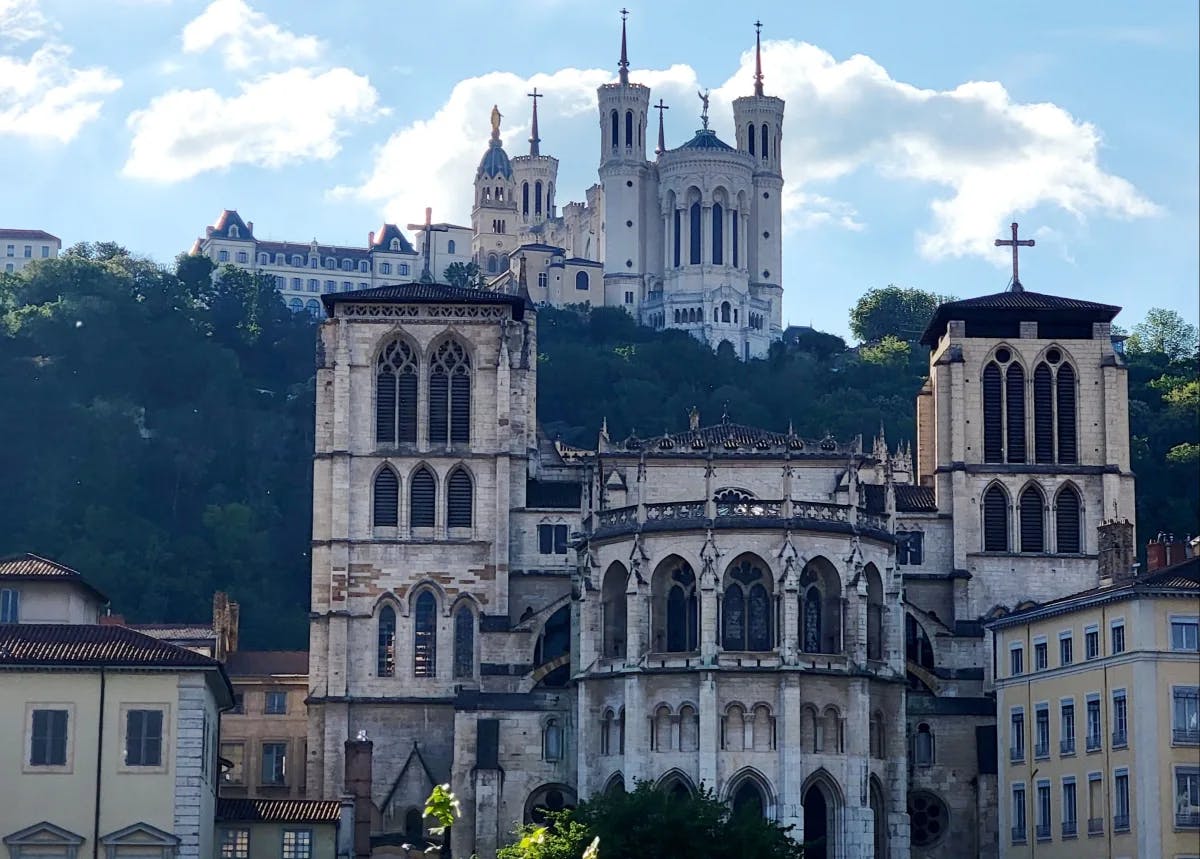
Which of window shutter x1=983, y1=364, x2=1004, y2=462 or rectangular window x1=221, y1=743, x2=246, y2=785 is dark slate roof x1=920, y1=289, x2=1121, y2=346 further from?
rectangular window x1=221, y1=743, x2=246, y2=785

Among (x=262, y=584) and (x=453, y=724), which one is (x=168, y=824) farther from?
(x=262, y=584)

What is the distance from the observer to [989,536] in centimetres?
10406

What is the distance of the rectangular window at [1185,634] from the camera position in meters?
83.4

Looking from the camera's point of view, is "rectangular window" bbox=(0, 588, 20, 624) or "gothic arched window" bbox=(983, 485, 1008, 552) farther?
"gothic arched window" bbox=(983, 485, 1008, 552)

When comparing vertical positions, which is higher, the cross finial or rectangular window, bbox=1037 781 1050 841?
the cross finial

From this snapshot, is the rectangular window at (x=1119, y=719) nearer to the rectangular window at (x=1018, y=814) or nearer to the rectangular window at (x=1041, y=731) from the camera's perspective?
the rectangular window at (x=1041, y=731)

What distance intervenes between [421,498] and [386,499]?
4.46 ft

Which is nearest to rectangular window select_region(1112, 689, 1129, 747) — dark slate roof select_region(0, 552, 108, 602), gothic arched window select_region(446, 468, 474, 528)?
gothic arched window select_region(446, 468, 474, 528)

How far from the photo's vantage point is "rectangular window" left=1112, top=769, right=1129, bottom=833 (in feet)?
272

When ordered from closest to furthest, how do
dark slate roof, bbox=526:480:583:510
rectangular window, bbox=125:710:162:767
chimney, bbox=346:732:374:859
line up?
rectangular window, bbox=125:710:162:767, chimney, bbox=346:732:374:859, dark slate roof, bbox=526:480:583:510

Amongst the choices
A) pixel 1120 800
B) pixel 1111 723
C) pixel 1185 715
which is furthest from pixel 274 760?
pixel 1185 715

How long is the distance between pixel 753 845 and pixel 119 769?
61.4 ft

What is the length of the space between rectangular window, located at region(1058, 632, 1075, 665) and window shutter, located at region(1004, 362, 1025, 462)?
53.3 ft

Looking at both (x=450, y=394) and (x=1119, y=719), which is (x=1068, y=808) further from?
(x=450, y=394)
